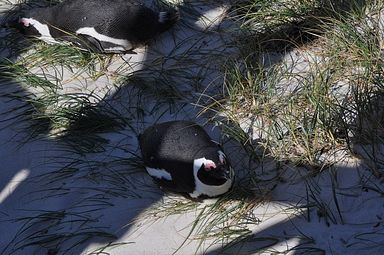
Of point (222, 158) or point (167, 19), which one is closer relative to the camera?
point (222, 158)

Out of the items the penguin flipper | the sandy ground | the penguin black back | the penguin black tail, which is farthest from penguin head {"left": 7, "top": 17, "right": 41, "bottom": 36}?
the penguin black back

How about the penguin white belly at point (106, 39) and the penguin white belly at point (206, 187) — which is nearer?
the penguin white belly at point (206, 187)

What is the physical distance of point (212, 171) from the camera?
3188 mm

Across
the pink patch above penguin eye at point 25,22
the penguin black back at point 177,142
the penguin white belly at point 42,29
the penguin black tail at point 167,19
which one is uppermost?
the pink patch above penguin eye at point 25,22

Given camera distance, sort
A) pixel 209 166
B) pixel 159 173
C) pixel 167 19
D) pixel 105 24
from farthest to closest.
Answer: pixel 167 19 → pixel 105 24 → pixel 159 173 → pixel 209 166

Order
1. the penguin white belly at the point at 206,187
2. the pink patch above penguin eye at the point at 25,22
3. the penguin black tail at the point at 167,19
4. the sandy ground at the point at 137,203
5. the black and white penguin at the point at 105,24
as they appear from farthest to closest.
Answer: the pink patch above penguin eye at the point at 25,22 < the penguin black tail at the point at 167,19 < the black and white penguin at the point at 105,24 < the penguin white belly at the point at 206,187 < the sandy ground at the point at 137,203

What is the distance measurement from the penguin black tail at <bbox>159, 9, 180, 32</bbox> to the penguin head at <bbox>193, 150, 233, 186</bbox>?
134 centimetres

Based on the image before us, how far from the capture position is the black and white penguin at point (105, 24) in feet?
13.9

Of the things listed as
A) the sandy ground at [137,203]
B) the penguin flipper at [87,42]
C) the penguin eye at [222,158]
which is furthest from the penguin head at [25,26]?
the penguin eye at [222,158]

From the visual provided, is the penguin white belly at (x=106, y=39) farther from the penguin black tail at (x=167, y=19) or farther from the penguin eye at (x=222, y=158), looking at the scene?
the penguin eye at (x=222, y=158)

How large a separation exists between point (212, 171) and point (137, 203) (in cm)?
42

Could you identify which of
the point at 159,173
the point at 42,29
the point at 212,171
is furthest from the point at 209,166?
the point at 42,29

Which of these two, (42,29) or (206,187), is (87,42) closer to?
(42,29)

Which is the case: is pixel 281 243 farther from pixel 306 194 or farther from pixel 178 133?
pixel 178 133
